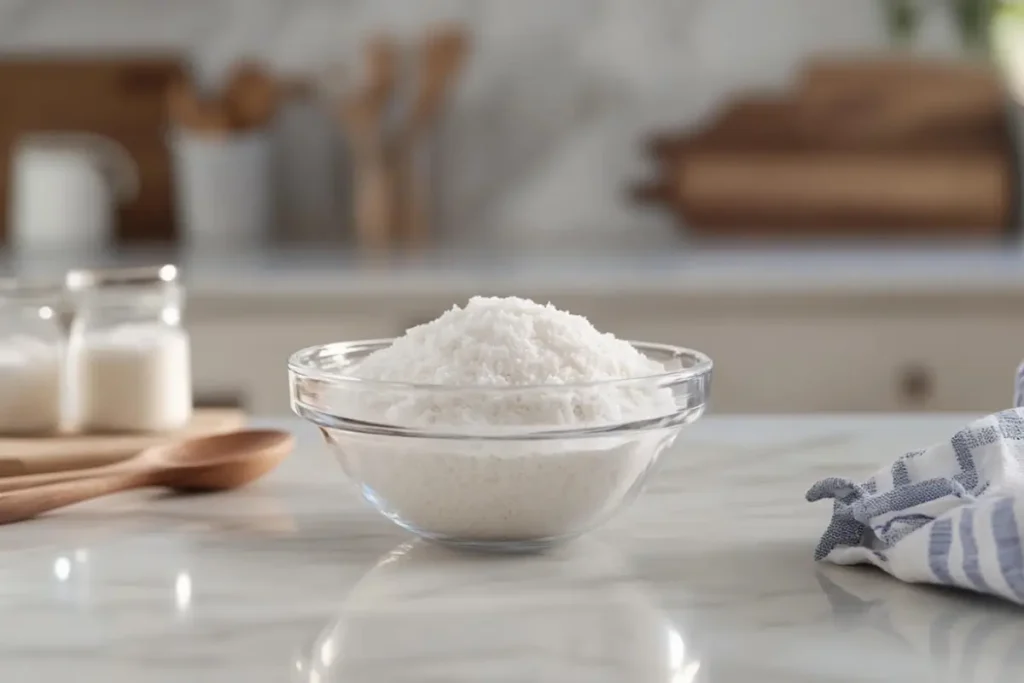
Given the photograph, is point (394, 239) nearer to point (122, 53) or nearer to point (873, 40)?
point (122, 53)

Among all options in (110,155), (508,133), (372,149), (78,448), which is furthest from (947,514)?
(110,155)

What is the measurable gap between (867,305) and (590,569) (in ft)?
4.30

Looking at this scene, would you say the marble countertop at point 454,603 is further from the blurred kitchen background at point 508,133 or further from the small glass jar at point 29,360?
the blurred kitchen background at point 508,133

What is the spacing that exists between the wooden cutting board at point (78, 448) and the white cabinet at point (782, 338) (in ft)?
2.86

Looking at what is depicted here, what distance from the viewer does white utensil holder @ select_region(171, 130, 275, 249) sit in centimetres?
240

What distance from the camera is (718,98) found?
2.52 meters

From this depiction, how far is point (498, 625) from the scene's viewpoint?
1.99 feet

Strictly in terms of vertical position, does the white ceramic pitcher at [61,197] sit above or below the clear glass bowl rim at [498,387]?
above

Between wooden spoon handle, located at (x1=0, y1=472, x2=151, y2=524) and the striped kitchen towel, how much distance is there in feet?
1.37

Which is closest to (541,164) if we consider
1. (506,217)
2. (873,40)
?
(506,217)

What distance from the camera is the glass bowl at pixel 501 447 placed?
0.69 meters

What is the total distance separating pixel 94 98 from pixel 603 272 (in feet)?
3.64

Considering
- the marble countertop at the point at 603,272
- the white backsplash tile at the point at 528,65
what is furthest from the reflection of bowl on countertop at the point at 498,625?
the white backsplash tile at the point at 528,65

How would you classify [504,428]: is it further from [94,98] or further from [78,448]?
[94,98]
